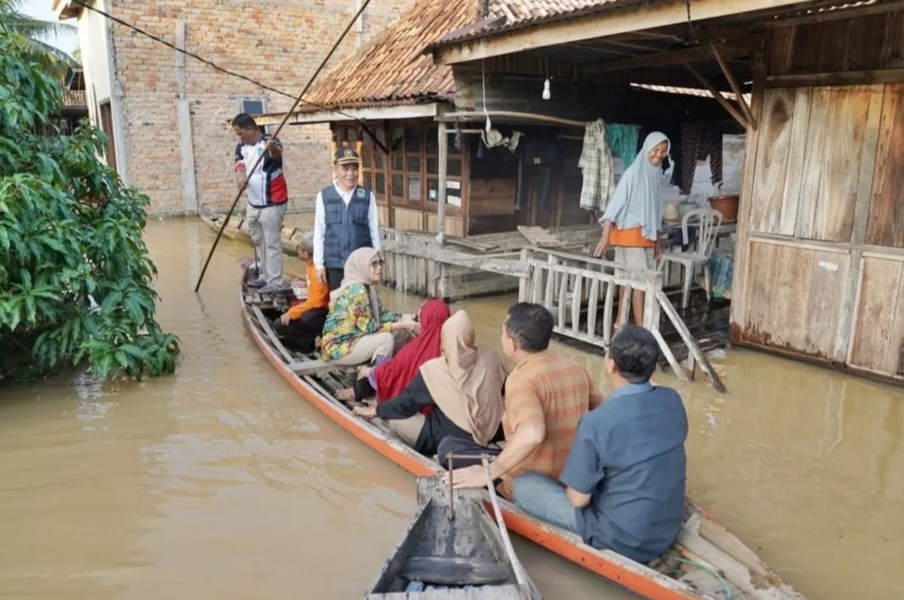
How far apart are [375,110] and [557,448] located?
7.10 m

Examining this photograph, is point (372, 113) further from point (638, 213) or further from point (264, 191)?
point (638, 213)

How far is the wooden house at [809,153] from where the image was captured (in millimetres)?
5707

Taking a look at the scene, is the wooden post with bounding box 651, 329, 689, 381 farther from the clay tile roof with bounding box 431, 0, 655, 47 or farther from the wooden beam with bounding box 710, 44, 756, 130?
the clay tile roof with bounding box 431, 0, 655, 47

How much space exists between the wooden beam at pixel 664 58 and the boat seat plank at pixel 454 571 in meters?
5.72

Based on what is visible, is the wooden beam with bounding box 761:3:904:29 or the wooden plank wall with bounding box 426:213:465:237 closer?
the wooden beam with bounding box 761:3:904:29

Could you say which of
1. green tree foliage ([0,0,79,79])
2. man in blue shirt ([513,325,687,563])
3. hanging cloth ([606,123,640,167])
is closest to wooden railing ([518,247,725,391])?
hanging cloth ([606,123,640,167])

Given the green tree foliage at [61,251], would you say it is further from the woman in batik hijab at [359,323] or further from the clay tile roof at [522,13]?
the clay tile roof at [522,13]

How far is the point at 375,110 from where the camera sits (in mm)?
9438

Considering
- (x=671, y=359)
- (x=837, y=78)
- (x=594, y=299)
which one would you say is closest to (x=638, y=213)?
(x=594, y=299)

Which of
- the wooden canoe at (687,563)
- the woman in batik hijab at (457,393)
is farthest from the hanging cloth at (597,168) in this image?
the wooden canoe at (687,563)

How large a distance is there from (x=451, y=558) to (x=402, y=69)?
8.08m

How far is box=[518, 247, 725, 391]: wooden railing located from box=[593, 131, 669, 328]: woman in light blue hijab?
15 cm

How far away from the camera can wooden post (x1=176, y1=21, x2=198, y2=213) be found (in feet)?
57.4

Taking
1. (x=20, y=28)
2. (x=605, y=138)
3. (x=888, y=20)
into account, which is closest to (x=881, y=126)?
(x=888, y=20)
